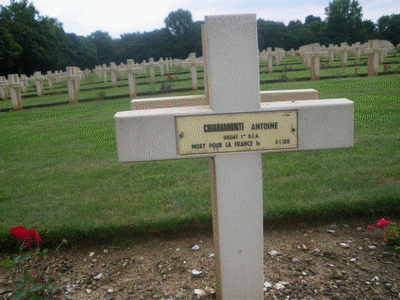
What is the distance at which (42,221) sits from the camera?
3.61 metres

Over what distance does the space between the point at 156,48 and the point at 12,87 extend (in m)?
53.1

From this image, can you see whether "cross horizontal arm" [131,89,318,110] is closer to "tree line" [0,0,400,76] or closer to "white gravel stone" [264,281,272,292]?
"white gravel stone" [264,281,272,292]

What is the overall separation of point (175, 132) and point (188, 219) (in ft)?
4.72

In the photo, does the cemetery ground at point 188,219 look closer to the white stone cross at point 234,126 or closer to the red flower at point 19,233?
the red flower at point 19,233

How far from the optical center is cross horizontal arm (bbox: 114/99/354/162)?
216 centimetres

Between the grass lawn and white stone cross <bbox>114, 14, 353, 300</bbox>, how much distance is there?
1296mm

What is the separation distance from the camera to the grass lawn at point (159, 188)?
3480 millimetres

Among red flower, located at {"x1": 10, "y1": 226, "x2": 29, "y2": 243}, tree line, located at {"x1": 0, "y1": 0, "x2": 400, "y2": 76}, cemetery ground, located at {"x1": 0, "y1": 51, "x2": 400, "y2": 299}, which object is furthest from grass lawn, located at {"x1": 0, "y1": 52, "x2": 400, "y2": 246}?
tree line, located at {"x1": 0, "y1": 0, "x2": 400, "y2": 76}

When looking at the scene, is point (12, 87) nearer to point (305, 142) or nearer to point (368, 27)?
point (305, 142)

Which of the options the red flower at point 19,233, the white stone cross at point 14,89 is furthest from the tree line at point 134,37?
the red flower at point 19,233

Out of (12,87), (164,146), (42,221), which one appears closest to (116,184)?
(42,221)

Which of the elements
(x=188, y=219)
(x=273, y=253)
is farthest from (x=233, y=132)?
(x=188, y=219)

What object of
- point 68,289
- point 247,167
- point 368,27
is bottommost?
point 68,289

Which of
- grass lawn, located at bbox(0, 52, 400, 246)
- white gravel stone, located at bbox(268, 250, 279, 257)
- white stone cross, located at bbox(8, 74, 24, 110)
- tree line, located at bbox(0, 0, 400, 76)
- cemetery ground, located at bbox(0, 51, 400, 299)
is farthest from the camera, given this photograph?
tree line, located at bbox(0, 0, 400, 76)
